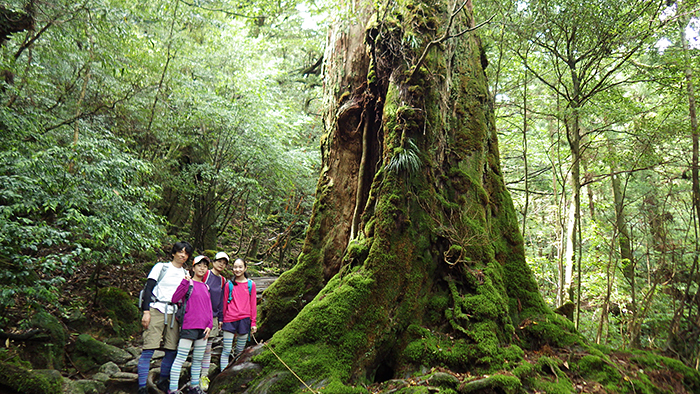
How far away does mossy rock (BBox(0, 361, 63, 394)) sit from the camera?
11.6 ft

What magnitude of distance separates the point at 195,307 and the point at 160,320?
1.66 feet

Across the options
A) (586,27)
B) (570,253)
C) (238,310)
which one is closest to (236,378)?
(238,310)

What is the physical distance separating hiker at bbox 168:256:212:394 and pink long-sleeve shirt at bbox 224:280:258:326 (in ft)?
1.67

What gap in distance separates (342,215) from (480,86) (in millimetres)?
3167

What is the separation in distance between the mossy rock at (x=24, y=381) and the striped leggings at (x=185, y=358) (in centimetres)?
118

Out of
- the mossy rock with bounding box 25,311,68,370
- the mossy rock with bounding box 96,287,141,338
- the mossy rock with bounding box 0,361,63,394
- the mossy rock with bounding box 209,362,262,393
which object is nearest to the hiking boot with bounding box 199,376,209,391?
the mossy rock with bounding box 209,362,262,393

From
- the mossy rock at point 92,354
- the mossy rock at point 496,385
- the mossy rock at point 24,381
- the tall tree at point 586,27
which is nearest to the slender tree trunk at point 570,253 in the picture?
the tall tree at point 586,27

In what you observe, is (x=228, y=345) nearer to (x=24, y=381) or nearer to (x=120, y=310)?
(x=24, y=381)

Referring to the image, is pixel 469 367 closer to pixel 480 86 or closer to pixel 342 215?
pixel 342 215

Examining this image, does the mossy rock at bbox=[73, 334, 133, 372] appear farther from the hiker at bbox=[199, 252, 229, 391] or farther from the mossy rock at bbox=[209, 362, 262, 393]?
the mossy rock at bbox=[209, 362, 262, 393]

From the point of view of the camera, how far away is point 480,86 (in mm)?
5727

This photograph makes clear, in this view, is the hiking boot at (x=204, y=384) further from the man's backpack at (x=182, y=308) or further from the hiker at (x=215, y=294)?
the man's backpack at (x=182, y=308)

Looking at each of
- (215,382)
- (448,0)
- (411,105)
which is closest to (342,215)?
(411,105)

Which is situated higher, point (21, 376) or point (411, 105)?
point (411, 105)
